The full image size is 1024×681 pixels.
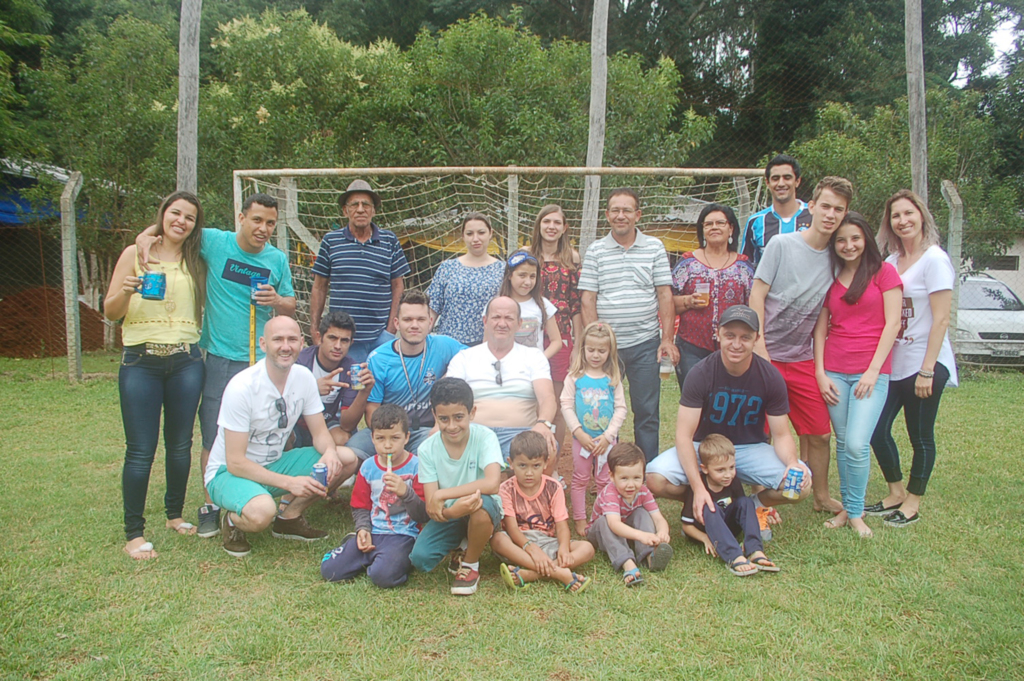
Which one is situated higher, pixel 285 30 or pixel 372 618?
Answer: pixel 285 30

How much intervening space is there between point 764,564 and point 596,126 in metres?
5.50

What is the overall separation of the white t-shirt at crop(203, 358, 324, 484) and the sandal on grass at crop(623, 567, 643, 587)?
1671mm

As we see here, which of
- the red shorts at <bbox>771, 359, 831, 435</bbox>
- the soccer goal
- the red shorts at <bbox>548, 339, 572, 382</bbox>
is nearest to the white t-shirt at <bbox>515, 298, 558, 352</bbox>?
the red shorts at <bbox>548, 339, 572, 382</bbox>

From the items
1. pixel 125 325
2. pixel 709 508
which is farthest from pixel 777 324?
pixel 125 325

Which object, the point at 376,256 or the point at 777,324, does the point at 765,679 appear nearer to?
the point at 777,324

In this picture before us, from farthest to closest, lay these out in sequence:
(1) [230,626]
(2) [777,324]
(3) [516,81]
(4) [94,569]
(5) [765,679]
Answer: (3) [516,81]
(2) [777,324]
(4) [94,569]
(1) [230,626]
(5) [765,679]

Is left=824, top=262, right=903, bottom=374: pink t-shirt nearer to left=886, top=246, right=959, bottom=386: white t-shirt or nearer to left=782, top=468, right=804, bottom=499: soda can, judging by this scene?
left=886, top=246, right=959, bottom=386: white t-shirt

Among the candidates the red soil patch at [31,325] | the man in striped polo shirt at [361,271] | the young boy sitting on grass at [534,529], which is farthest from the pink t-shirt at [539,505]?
the red soil patch at [31,325]

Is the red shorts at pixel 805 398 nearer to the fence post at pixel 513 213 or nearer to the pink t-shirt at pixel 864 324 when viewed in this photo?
the pink t-shirt at pixel 864 324

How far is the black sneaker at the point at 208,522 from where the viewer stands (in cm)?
364

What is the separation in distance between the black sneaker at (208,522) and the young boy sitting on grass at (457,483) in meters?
1.20

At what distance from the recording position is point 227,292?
12.2ft

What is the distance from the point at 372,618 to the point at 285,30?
378 inches

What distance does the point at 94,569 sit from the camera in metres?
Answer: 3.18
